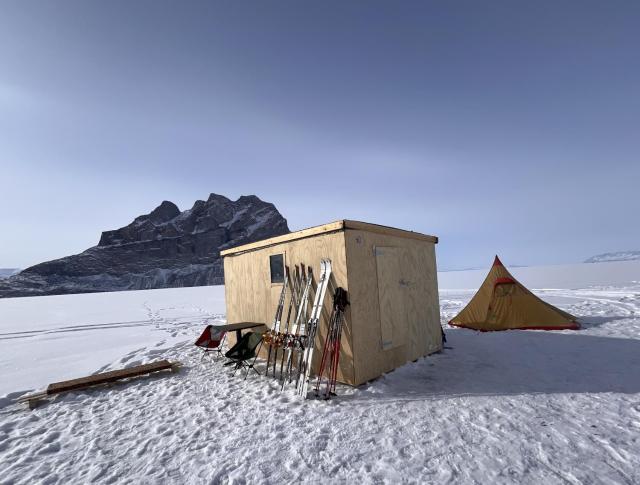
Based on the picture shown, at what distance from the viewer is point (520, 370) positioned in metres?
6.75

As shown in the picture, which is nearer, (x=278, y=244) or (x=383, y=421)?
(x=383, y=421)

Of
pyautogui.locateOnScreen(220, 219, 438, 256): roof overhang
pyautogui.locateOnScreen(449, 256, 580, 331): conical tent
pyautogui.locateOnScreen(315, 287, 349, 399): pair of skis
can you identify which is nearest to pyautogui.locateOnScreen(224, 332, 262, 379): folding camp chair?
pyautogui.locateOnScreen(315, 287, 349, 399): pair of skis

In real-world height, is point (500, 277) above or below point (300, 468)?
above

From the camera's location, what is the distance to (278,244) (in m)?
7.92

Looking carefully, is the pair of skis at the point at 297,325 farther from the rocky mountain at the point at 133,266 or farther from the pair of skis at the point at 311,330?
the rocky mountain at the point at 133,266

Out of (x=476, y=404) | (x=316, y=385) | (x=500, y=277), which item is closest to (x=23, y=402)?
(x=316, y=385)

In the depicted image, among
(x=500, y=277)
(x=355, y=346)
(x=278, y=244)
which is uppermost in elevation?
(x=278, y=244)

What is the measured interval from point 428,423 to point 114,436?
427 centimetres

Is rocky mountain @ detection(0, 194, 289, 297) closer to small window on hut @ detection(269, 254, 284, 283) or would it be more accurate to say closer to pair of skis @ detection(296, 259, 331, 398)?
small window on hut @ detection(269, 254, 284, 283)

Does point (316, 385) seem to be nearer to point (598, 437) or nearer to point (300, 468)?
point (300, 468)

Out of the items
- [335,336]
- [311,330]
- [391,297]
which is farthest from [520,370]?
[311,330]

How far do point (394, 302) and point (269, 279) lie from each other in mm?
2999

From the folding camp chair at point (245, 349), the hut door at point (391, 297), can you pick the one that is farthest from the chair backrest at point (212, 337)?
the hut door at point (391, 297)

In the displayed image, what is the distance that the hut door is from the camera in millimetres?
6875
